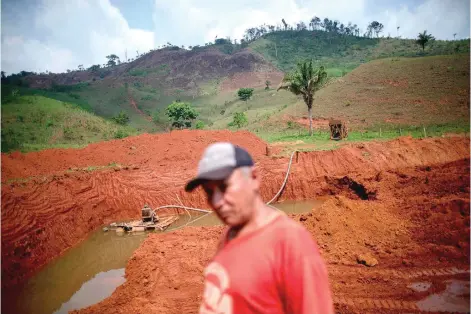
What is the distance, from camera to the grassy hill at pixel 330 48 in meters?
66.1

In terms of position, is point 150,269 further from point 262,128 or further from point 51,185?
point 262,128

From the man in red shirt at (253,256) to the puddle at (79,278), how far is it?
8.76 meters

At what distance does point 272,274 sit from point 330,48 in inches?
3747

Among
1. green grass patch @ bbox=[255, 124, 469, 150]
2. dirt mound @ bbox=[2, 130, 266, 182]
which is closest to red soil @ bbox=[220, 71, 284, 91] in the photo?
green grass patch @ bbox=[255, 124, 469, 150]

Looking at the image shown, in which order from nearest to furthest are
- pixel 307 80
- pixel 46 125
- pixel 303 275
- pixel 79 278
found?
1. pixel 303 275
2. pixel 79 278
3. pixel 307 80
4. pixel 46 125

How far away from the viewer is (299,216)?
35.9ft

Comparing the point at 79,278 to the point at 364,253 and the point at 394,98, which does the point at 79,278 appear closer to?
the point at 364,253

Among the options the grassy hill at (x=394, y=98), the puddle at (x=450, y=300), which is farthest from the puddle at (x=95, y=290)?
the grassy hill at (x=394, y=98)

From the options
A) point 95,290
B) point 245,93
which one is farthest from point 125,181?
point 245,93

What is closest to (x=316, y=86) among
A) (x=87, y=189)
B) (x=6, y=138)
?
(x=87, y=189)

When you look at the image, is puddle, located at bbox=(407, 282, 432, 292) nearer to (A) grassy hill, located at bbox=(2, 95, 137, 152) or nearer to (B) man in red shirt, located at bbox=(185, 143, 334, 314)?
(B) man in red shirt, located at bbox=(185, 143, 334, 314)

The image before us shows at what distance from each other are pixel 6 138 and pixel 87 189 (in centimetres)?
1955

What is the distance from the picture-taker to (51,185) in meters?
12.5

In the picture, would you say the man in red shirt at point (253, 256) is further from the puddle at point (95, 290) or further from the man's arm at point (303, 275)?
the puddle at point (95, 290)
